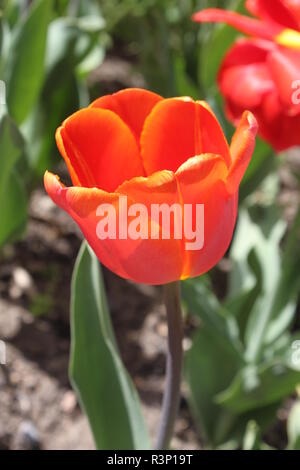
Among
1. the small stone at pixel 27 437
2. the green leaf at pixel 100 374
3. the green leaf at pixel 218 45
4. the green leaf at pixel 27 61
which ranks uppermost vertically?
the green leaf at pixel 27 61

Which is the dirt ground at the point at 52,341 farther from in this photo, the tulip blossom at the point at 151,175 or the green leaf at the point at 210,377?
the tulip blossom at the point at 151,175

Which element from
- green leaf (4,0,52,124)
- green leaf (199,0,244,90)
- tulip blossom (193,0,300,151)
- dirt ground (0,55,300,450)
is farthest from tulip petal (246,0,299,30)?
dirt ground (0,55,300,450)

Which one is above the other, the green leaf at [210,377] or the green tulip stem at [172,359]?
the green tulip stem at [172,359]

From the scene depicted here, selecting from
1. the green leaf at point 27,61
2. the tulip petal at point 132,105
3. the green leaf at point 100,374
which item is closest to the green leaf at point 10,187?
the green leaf at point 27,61

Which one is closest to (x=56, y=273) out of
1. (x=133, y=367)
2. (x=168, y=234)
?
(x=133, y=367)

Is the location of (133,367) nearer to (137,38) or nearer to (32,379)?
(32,379)

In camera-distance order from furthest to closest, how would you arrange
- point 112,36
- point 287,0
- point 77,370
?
point 112,36, point 77,370, point 287,0

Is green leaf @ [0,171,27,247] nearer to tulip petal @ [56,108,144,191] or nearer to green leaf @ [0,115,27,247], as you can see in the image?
green leaf @ [0,115,27,247]
